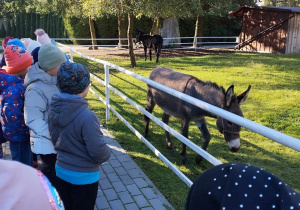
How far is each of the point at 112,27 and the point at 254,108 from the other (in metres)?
23.3

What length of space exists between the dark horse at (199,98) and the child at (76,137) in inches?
80.9

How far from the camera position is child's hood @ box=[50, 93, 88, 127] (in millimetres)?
2266

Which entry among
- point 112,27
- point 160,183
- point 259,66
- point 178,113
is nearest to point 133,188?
point 160,183

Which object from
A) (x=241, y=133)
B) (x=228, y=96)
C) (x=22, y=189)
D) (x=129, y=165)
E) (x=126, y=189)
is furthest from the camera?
(x=241, y=133)

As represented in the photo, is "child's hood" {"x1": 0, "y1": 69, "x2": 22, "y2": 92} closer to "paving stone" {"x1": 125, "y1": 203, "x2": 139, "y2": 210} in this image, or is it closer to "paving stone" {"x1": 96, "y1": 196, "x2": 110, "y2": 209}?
"paving stone" {"x1": 96, "y1": 196, "x2": 110, "y2": 209}

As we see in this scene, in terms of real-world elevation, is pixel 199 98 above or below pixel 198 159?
above

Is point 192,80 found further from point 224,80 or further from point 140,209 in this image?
point 224,80

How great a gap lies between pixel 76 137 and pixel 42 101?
675 millimetres

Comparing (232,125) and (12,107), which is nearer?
(12,107)

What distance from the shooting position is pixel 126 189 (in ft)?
12.2

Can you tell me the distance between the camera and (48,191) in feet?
2.97

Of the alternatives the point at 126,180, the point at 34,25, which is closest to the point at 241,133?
the point at 126,180

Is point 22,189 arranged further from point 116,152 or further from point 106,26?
point 106,26

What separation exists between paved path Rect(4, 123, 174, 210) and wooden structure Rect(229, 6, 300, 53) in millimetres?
20014
